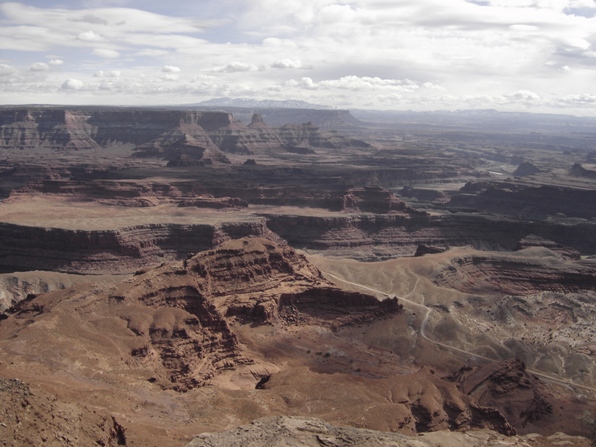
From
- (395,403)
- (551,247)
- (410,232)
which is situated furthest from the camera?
(410,232)

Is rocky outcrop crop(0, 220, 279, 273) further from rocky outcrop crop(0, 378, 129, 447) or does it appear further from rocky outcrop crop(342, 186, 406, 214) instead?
rocky outcrop crop(0, 378, 129, 447)

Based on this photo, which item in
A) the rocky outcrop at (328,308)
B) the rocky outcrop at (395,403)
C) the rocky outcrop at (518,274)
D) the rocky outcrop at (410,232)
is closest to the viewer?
the rocky outcrop at (395,403)

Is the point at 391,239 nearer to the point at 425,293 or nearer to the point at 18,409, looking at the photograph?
the point at 425,293

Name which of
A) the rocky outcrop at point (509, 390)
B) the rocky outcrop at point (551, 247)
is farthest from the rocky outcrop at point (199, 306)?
the rocky outcrop at point (551, 247)

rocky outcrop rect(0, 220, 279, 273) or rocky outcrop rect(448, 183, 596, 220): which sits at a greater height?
rocky outcrop rect(448, 183, 596, 220)

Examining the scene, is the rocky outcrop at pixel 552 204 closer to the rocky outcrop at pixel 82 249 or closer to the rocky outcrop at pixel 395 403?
the rocky outcrop at pixel 82 249

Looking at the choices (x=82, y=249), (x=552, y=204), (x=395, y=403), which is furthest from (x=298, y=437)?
(x=552, y=204)

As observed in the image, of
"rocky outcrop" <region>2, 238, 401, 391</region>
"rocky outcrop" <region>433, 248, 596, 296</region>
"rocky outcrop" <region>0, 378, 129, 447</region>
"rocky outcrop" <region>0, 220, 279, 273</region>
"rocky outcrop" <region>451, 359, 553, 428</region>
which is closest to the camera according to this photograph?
"rocky outcrop" <region>0, 378, 129, 447</region>

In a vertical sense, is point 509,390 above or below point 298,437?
below

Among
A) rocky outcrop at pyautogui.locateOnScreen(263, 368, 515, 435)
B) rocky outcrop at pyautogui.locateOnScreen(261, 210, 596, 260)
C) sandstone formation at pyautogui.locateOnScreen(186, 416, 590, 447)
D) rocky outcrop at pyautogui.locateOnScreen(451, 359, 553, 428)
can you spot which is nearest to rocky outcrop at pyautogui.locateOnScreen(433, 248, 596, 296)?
rocky outcrop at pyautogui.locateOnScreen(261, 210, 596, 260)

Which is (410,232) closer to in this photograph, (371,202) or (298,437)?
(371,202)

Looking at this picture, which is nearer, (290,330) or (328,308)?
(290,330)

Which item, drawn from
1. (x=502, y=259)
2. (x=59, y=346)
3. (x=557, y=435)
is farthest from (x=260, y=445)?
(x=502, y=259)

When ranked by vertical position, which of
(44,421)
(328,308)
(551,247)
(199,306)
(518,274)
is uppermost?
(44,421)
